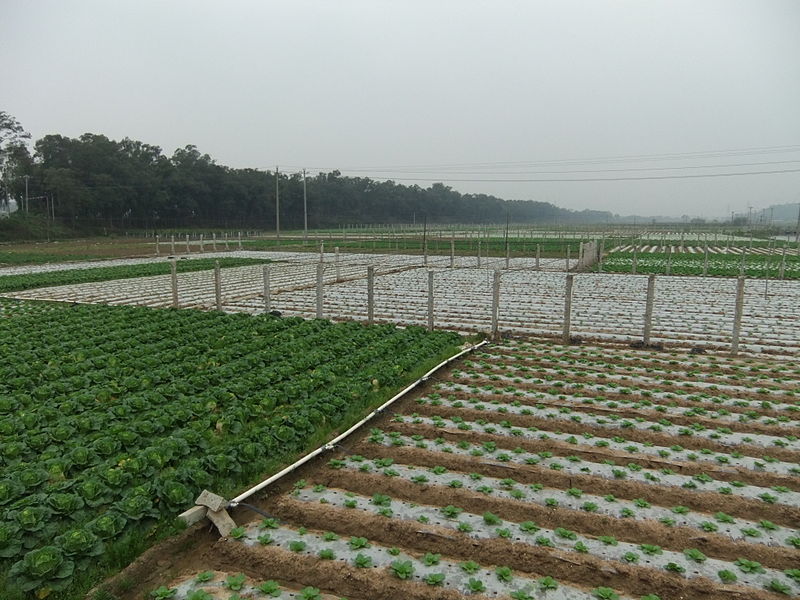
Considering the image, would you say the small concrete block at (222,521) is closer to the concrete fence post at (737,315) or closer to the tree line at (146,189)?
the concrete fence post at (737,315)

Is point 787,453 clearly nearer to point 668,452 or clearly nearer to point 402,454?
point 668,452

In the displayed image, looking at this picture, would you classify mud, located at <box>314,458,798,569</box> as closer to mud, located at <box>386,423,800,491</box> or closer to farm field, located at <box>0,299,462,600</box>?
farm field, located at <box>0,299,462,600</box>

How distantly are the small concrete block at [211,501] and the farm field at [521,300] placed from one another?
8510 millimetres

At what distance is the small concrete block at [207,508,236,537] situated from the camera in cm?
447

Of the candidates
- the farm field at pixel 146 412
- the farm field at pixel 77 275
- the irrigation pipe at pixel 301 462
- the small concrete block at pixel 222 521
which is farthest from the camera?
the farm field at pixel 77 275

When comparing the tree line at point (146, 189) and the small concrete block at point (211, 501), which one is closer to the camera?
the small concrete block at point (211, 501)

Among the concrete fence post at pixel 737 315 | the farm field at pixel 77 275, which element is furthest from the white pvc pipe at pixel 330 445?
the farm field at pixel 77 275

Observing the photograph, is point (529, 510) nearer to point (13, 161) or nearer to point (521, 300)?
point (521, 300)

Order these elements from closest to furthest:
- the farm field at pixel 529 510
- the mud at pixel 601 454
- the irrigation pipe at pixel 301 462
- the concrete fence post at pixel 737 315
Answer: the farm field at pixel 529 510
the irrigation pipe at pixel 301 462
the mud at pixel 601 454
the concrete fence post at pixel 737 315

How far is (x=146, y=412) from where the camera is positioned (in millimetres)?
6809

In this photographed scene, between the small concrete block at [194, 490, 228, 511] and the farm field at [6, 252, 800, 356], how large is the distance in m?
8.51

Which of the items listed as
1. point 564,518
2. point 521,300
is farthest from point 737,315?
point 564,518

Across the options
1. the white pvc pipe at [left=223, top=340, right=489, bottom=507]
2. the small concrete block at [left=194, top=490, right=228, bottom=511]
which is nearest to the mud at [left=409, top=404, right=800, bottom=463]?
the white pvc pipe at [left=223, top=340, right=489, bottom=507]

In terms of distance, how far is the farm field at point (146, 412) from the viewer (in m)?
4.23
